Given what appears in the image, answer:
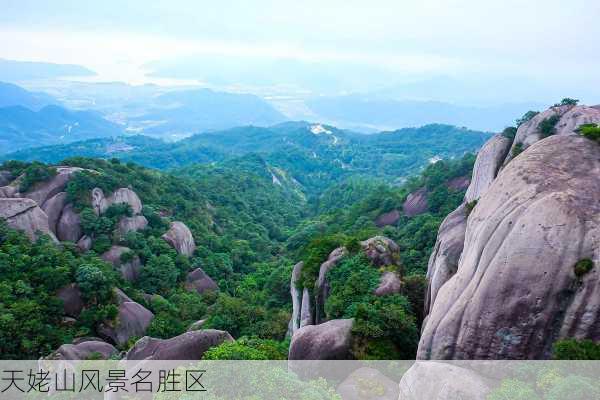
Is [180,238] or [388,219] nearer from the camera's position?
[180,238]

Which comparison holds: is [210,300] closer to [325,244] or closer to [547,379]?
[325,244]

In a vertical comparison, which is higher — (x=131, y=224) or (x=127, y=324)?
(x=131, y=224)

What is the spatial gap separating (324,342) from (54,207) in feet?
77.7

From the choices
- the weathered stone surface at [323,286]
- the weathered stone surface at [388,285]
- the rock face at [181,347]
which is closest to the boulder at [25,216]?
the rock face at [181,347]

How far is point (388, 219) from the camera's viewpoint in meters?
45.9

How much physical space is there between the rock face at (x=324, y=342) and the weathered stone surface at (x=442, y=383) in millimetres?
3992

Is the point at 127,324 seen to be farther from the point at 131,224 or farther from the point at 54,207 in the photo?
the point at 54,207

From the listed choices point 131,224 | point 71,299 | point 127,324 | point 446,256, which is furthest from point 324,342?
point 131,224

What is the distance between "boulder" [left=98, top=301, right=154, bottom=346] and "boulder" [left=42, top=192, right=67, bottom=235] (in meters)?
9.54

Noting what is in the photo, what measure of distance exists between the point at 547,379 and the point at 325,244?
1372 centimetres

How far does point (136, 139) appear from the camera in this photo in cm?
15150

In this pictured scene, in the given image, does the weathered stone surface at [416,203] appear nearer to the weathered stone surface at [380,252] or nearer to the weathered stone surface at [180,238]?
the weathered stone surface at [180,238]

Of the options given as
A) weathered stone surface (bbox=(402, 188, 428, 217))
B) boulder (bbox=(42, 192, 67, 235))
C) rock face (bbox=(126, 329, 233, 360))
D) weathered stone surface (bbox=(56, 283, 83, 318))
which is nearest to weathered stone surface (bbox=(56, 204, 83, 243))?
boulder (bbox=(42, 192, 67, 235))

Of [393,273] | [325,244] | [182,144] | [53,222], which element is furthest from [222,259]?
[182,144]
